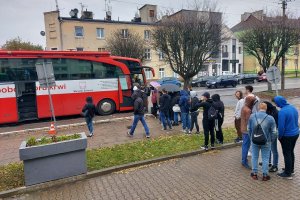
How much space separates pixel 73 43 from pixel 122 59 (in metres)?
27.0

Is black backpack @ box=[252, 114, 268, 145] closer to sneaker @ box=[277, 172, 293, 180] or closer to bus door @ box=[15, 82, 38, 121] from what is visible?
sneaker @ box=[277, 172, 293, 180]

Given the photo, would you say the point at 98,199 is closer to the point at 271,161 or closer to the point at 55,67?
the point at 271,161

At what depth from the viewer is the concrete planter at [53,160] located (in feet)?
18.1

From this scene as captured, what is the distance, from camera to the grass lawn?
6.04m

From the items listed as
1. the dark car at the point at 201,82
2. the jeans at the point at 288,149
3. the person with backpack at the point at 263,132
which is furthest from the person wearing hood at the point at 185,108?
the dark car at the point at 201,82

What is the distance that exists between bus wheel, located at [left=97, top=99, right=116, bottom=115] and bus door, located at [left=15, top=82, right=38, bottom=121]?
325cm

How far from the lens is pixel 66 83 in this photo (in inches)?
531

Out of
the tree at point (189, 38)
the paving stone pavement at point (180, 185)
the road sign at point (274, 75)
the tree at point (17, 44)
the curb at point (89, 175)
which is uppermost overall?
the tree at point (17, 44)

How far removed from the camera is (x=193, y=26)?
17406 mm

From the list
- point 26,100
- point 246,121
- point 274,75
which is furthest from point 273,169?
point 26,100

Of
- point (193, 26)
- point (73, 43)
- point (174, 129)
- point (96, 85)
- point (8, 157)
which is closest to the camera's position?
point (8, 157)

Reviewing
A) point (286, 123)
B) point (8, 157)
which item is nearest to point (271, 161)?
point (286, 123)

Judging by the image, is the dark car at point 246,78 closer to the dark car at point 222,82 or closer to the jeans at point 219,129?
the dark car at point 222,82

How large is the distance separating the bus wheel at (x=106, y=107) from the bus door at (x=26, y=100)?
3.25m
